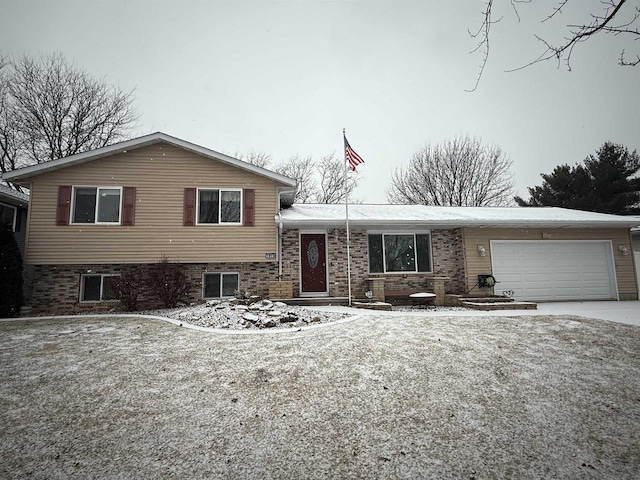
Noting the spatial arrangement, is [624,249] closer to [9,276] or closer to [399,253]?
[399,253]

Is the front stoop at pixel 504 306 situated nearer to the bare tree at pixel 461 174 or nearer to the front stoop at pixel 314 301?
the front stoop at pixel 314 301

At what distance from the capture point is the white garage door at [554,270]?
1123cm

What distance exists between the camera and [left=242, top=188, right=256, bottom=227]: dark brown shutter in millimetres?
10367

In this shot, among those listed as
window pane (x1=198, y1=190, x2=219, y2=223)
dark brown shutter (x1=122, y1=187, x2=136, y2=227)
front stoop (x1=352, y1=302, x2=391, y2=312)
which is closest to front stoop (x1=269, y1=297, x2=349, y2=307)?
front stoop (x1=352, y1=302, x2=391, y2=312)

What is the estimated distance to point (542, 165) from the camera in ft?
88.8

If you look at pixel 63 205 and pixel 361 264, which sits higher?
pixel 63 205

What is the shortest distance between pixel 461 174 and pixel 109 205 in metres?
21.4

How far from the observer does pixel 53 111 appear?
1619cm

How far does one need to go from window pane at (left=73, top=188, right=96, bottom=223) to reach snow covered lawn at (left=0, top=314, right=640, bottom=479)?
5084 mm

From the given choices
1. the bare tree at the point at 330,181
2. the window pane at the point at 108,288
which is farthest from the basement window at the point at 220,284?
the bare tree at the point at 330,181

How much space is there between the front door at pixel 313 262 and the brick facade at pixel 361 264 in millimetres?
200

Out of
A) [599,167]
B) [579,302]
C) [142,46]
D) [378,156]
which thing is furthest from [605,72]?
[142,46]

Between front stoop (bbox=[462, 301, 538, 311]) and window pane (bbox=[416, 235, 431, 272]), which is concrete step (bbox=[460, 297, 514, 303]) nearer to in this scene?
front stoop (bbox=[462, 301, 538, 311])

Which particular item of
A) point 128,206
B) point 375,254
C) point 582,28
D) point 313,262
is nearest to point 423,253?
point 375,254
